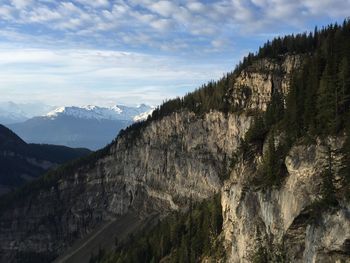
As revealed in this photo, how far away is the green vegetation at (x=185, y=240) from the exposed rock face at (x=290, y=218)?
14944mm

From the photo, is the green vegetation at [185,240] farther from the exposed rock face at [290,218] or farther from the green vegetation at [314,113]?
the green vegetation at [314,113]

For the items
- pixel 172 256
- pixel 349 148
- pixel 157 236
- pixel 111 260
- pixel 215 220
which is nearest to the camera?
pixel 349 148

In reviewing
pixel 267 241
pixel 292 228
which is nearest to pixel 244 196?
pixel 267 241

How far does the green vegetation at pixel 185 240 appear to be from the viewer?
13838 cm

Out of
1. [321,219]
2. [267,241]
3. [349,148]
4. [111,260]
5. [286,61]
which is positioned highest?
[286,61]

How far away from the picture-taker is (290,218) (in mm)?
86312

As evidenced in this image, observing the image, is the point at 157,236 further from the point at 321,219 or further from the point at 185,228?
the point at 321,219

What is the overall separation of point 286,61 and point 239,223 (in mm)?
98451

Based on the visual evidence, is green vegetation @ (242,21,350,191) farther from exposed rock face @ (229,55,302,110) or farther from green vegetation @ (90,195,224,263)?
exposed rock face @ (229,55,302,110)

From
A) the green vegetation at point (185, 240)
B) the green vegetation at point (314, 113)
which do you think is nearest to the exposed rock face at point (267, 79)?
the green vegetation at point (185, 240)

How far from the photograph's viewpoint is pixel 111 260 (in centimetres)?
19938

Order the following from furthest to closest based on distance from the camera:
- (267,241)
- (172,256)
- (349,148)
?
(172,256), (267,241), (349,148)

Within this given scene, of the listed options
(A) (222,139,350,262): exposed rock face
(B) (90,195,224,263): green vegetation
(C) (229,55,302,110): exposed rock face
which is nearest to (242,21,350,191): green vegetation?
(A) (222,139,350,262): exposed rock face

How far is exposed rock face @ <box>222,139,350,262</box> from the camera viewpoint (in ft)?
247
